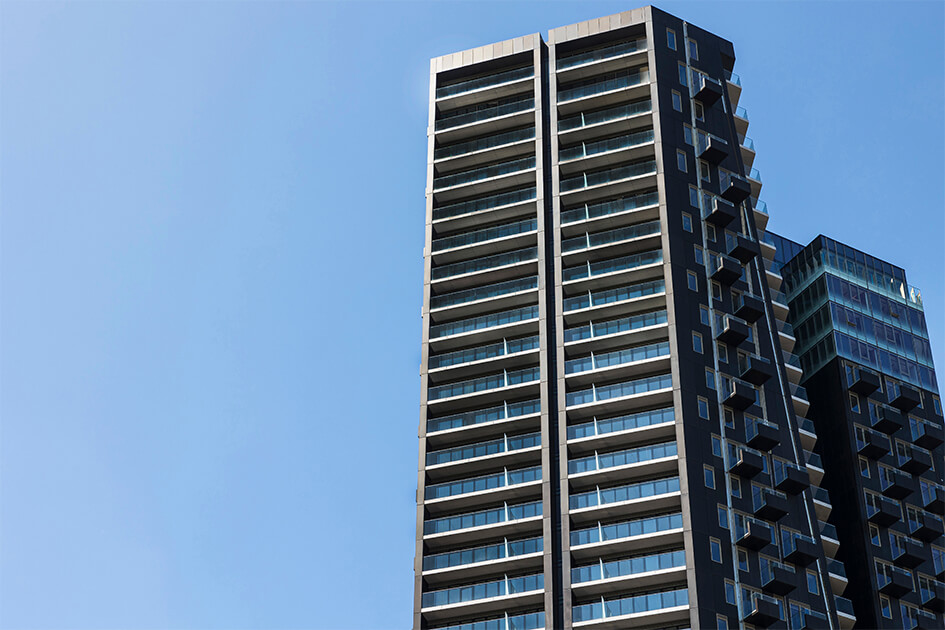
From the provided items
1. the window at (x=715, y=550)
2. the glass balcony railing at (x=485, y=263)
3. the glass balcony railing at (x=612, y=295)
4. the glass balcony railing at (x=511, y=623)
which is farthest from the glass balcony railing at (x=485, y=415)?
the window at (x=715, y=550)

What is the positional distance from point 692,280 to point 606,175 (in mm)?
13215

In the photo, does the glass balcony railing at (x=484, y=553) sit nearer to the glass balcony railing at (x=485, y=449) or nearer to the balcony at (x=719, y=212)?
the glass balcony railing at (x=485, y=449)

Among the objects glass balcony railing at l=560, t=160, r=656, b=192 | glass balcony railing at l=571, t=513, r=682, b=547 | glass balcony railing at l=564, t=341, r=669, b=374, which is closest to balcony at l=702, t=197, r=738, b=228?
glass balcony railing at l=560, t=160, r=656, b=192

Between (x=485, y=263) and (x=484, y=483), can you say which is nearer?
(x=484, y=483)

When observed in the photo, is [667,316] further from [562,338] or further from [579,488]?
[579,488]

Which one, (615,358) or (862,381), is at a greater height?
(862,381)

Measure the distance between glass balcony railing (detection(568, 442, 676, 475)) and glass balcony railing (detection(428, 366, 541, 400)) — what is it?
351 inches

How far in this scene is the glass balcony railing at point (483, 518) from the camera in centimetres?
9731

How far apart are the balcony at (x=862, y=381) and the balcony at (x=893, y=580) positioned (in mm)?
15704

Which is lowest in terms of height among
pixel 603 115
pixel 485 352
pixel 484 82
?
pixel 485 352

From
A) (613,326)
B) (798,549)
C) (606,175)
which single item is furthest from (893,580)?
(606,175)

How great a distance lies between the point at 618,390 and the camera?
101m

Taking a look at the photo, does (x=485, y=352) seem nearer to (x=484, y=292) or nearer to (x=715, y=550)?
(x=484, y=292)

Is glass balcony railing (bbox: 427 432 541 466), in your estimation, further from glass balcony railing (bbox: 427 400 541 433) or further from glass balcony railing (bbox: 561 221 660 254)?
glass balcony railing (bbox: 561 221 660 254)
